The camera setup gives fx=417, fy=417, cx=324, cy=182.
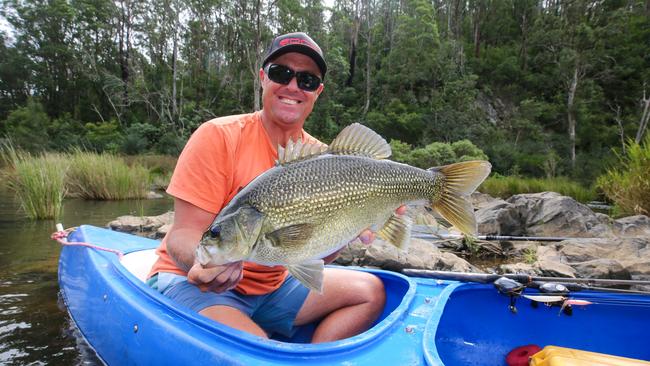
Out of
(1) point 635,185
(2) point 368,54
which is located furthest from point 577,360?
(2) point 368,54

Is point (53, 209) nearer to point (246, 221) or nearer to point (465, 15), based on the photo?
point (246, 221)

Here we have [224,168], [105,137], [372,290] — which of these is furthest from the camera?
[105,137]

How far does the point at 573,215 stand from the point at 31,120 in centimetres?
3938

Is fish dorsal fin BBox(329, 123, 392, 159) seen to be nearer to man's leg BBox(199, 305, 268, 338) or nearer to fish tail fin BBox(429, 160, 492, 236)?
fish tail fin BBox(429, 160, 492, 236)

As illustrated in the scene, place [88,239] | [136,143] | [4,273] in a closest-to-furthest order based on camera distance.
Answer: [88,239] < [4,273] < [136,143]

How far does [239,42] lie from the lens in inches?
1683

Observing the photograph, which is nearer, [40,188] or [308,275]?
[308,275]

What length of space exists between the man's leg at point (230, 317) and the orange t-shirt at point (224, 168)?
219 millimetres

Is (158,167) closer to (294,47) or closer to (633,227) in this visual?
(633,227)

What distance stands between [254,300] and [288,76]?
5.01ft

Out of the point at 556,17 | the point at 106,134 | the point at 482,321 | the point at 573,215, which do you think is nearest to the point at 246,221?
the point at 482,321

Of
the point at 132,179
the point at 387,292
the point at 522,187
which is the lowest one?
the point at 522,187

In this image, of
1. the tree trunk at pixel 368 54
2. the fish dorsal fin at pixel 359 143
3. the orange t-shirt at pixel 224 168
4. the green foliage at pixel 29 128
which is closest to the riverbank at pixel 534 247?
the fish dorsal fin at pixel 359 143

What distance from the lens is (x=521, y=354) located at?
3.07m
